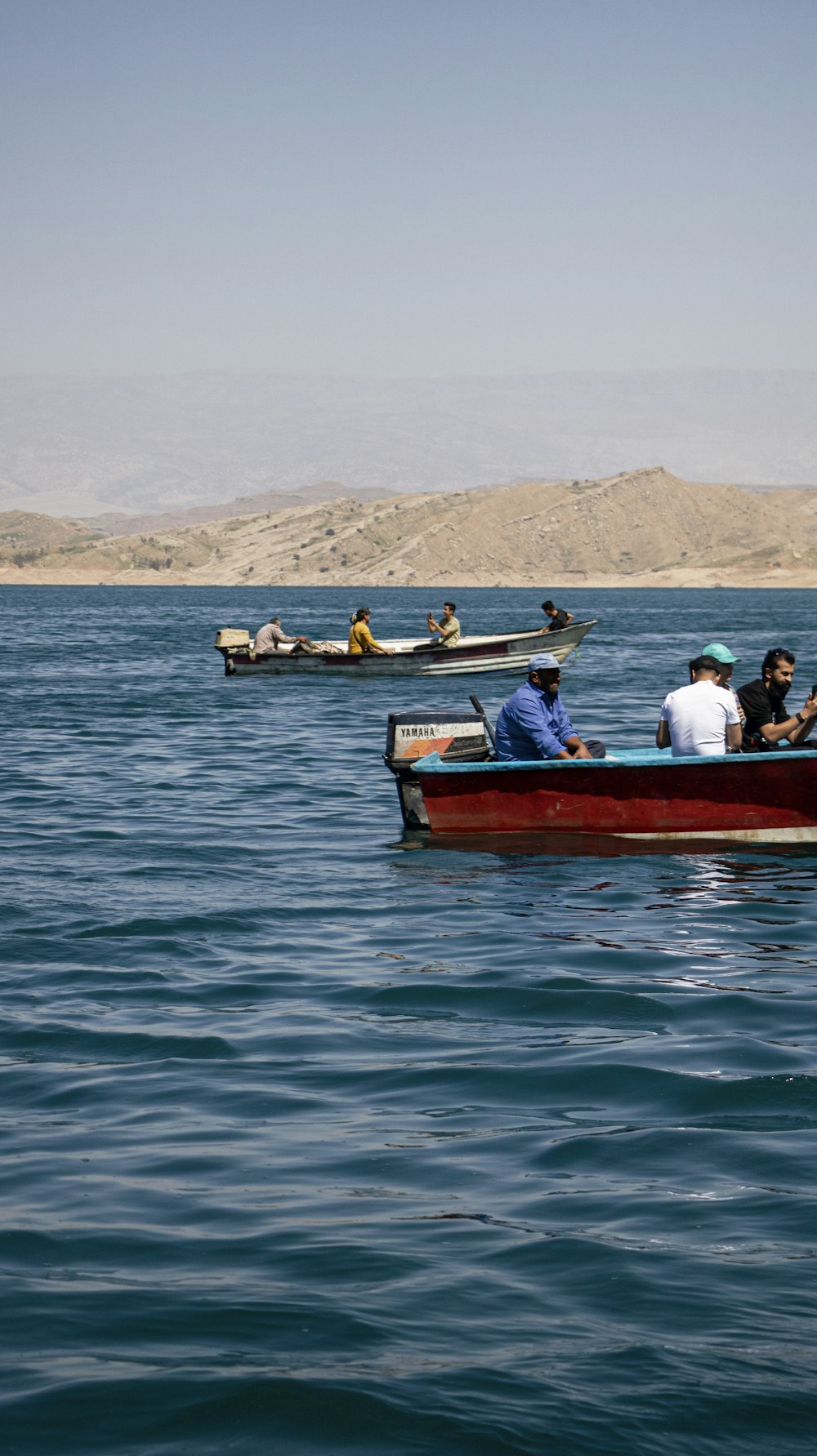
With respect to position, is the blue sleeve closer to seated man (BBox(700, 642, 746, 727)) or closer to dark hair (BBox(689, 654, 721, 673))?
dark hair (BBox(689, 654, 721, 673))

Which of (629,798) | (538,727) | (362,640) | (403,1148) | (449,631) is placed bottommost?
(403,1148)

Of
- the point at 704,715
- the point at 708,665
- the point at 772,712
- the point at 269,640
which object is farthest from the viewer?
the point at 269,640

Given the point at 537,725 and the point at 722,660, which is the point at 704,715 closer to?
the point at 722,660

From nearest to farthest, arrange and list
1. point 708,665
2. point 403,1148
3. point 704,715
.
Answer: point 403,1148 → point 708,665 → point 704,715

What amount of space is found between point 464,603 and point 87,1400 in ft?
336

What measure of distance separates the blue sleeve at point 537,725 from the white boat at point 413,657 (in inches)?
837

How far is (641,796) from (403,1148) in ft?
23.8

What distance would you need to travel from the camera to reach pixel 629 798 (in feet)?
42.3

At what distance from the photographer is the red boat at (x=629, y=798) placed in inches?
500

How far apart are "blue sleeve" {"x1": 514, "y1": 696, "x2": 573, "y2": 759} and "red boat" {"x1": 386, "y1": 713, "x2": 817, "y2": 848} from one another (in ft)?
0.63

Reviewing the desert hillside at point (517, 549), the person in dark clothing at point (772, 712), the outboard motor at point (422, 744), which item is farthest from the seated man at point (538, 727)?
the desert hillside at point (517, 549)

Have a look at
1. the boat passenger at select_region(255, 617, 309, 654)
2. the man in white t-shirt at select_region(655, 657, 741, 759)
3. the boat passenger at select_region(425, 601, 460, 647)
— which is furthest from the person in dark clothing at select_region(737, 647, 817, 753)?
the boat passenger at select_region(255, 617, 309, 654)

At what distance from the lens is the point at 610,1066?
6.98 meters

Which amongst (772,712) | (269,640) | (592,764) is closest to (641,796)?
(592,764)
